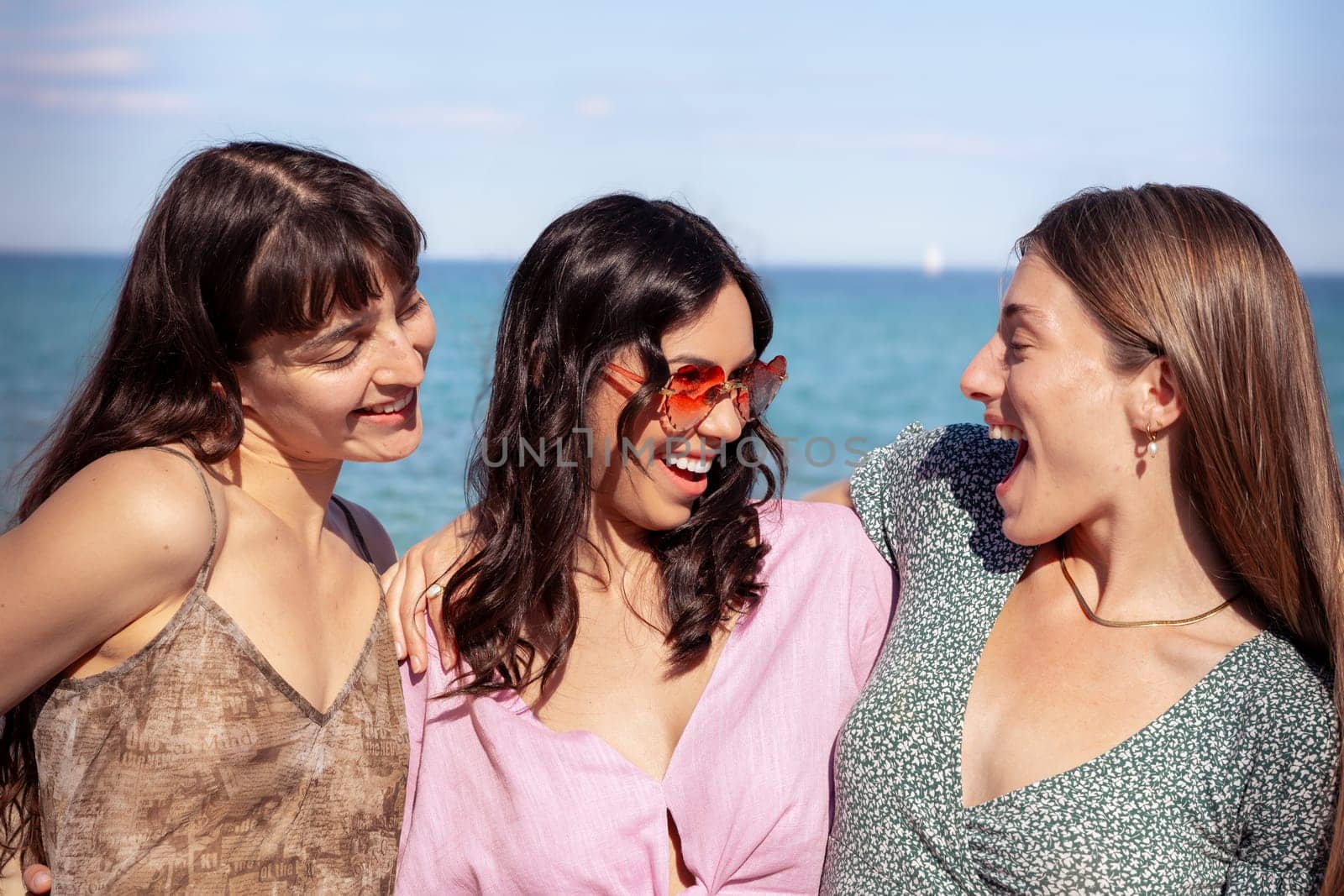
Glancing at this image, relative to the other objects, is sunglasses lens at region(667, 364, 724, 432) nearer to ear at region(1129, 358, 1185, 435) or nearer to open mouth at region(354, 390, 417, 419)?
open mouth at region(354, 390, 417, 419)

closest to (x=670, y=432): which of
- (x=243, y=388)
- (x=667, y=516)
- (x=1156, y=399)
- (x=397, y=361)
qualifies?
(x=667, y=516)

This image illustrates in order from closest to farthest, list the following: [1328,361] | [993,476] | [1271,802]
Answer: [1271,802] < [993,476] < [1328,361]

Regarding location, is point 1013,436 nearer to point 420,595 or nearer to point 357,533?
point 420,595

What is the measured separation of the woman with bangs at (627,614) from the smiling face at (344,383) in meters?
0.38

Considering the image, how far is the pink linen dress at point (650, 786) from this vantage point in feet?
9.25

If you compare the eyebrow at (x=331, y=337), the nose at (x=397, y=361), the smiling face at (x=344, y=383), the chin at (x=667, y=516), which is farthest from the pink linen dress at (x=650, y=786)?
the eyebrow at (x=331, y=337)

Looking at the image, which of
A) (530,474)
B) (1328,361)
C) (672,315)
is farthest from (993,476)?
(1328,361)

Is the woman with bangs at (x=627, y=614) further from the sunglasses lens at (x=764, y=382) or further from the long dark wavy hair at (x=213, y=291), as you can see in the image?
the long dark wavy hair at (x=213, y=291)

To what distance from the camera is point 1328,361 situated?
33500mm

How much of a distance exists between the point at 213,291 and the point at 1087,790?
2185mm

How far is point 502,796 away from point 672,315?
126cm

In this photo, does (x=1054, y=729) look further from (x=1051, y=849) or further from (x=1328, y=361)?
(x=1328, y=361)

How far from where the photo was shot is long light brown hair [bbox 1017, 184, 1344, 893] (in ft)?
8.08

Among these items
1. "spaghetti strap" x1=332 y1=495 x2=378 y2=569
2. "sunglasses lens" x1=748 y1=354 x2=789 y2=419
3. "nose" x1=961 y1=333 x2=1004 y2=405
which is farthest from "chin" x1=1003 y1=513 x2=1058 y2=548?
"spaghetti strap" x1=332 y1=495 x2=378 y2=569
